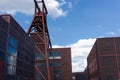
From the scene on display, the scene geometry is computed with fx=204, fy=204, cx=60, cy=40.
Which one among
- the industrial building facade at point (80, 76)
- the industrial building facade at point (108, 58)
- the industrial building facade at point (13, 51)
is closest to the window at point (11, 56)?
the industrial building facade at point (13, 51)

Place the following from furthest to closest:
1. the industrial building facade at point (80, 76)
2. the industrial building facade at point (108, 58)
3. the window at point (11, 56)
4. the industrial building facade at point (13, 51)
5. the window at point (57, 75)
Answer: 1. the industrial building facade at point (80, 76)
2. the window at point (57, 75)
3. the industrial building facade at point (108, 58)
4. the window at point (11, 56)
5. the industrial building facade at point (13, 51)

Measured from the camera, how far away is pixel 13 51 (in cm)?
2828

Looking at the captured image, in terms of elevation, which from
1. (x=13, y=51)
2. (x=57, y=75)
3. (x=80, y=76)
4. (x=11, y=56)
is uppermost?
(x=13, y=51)

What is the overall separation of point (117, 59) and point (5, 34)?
3003 cm

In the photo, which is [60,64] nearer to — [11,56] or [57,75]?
[57,75]

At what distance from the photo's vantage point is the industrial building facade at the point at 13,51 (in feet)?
80.8

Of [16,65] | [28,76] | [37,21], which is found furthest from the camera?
[37,21]

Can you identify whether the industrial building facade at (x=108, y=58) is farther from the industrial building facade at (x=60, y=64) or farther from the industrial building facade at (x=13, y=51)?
the industrial building facade at (x=13, y=51)

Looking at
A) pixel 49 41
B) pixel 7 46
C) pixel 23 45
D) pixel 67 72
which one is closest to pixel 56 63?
pixel 67 72

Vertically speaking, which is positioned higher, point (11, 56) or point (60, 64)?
point (60, 64)

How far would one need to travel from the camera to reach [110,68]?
4681 cm

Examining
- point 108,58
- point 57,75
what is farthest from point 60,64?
point 108,58

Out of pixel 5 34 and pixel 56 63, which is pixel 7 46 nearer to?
pixel 5 34

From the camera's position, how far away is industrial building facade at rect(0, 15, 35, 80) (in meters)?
24.6
